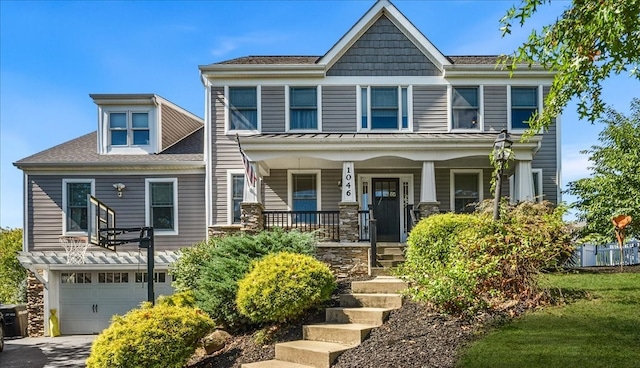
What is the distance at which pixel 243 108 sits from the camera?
15.3 m

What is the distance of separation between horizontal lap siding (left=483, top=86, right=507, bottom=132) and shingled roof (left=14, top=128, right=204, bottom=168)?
8.90m

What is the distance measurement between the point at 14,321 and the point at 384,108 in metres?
13.5

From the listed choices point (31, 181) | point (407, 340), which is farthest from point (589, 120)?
point (31, 181)

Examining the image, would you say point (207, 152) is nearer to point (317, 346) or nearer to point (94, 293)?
point (94, 293)

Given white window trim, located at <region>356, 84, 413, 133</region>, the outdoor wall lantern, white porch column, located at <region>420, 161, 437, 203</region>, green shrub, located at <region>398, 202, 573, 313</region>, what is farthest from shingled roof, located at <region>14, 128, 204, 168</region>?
green shrub, located at <region>398, 202, 573, 313</region>

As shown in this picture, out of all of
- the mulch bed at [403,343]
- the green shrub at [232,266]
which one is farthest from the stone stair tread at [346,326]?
the green shrub at [232,266]

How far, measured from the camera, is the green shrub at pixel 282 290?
313 inches

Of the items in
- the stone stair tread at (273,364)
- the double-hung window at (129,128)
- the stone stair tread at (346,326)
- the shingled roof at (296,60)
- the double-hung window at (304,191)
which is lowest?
the stone stair tread at (273,364)

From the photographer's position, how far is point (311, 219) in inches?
580

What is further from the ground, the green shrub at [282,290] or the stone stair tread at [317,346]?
the green shrub at [282,290]

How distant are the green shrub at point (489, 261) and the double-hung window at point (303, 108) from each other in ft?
24.3

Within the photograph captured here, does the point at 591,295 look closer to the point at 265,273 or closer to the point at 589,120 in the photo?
the point at 589,120

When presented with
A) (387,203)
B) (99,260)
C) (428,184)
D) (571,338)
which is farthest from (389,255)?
(99,260)

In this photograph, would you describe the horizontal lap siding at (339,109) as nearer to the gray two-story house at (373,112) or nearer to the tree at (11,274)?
the gray two-story house at (373,112)
